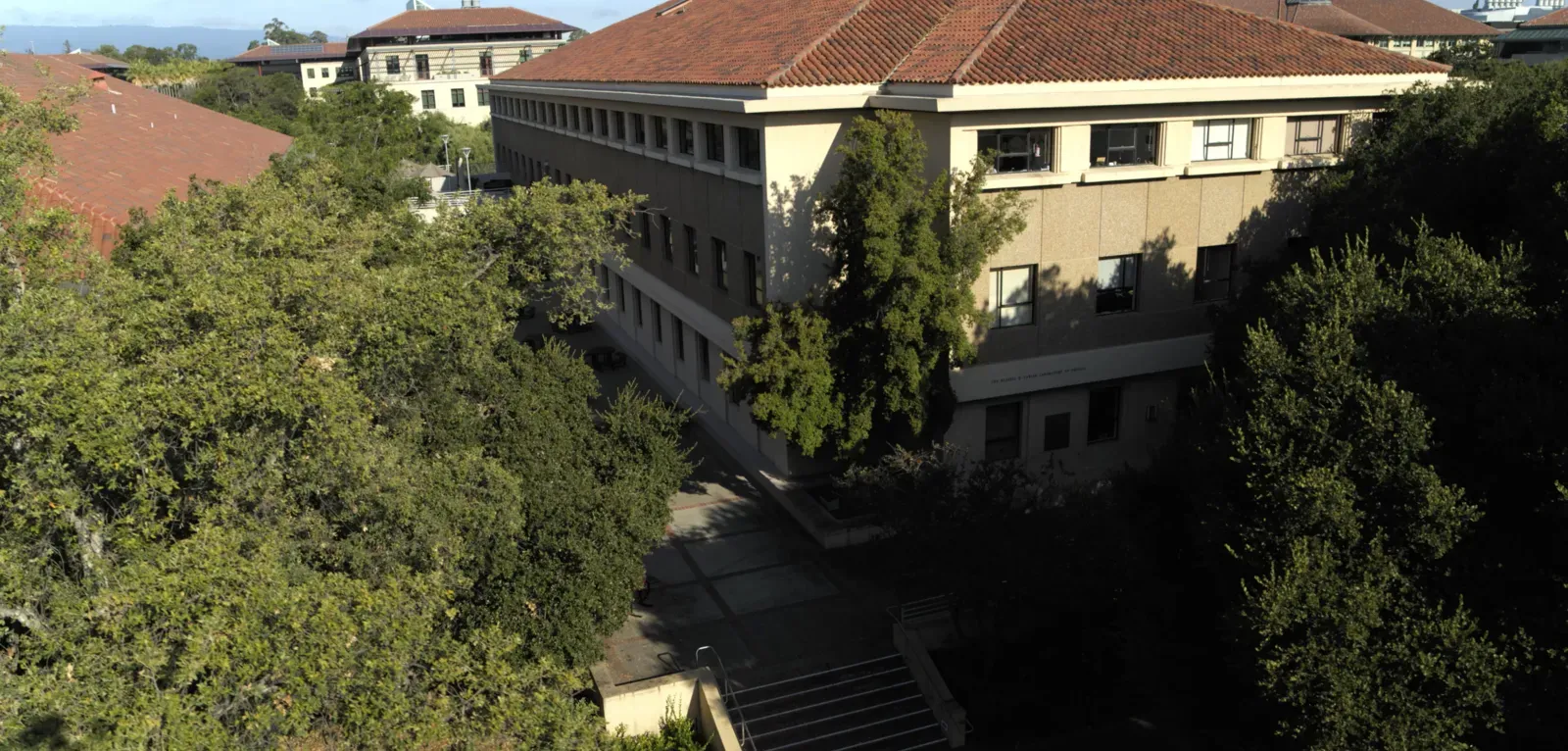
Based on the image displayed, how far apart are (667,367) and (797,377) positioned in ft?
46.2

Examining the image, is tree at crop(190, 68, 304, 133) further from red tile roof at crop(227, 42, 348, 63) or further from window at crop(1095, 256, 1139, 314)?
window at crop(1095, 256, 1139, 314)

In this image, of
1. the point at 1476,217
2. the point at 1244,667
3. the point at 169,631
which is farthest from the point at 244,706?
the point at 1476,217

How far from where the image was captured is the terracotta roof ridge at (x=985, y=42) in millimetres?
22031

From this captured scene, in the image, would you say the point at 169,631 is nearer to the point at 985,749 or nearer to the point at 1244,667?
the point at 1244,667

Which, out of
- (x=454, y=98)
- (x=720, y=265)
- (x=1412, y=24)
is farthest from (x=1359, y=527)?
(x=454, y=98)

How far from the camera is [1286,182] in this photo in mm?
25156

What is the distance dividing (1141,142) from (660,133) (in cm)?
1340

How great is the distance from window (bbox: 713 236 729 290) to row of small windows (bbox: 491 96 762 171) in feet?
6.95

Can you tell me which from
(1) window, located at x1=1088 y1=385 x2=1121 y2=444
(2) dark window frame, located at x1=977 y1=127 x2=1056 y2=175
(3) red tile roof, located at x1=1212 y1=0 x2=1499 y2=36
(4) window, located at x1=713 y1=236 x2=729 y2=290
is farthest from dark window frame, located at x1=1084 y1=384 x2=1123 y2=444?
(3) red tile roof, located at x1=1212 y1=0 x2=1499 y2=36

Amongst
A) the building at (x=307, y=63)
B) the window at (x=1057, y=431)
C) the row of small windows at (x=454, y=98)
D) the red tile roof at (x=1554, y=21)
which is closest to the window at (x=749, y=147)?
the window at (x=1057, y=431)

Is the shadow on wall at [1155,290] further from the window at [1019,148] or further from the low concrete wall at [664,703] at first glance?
the low concrete wall at [664,703]

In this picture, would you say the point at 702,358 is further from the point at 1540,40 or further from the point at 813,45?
the point at 1540,40

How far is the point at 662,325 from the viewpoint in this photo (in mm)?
35562

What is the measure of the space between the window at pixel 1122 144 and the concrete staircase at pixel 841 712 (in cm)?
1132
